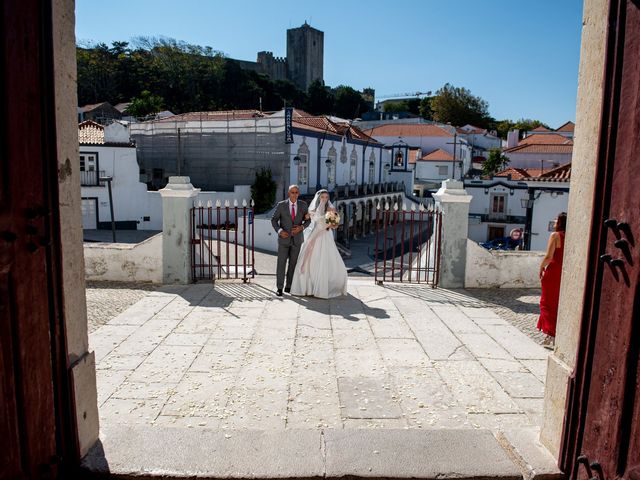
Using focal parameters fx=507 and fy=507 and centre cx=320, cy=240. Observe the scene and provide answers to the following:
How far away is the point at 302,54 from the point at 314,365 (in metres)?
94.6

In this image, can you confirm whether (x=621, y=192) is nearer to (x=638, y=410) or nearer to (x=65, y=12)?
(x=638, y=410)

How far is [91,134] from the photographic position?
27.6m

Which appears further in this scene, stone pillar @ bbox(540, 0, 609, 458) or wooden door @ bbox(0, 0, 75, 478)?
stone pillar @ bbox(540, 0, 609, 458)

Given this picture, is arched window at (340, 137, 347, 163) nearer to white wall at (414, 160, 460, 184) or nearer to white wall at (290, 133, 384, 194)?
white wall at (290, 133, 384, 194)

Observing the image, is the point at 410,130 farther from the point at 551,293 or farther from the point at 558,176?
the point at 551,293

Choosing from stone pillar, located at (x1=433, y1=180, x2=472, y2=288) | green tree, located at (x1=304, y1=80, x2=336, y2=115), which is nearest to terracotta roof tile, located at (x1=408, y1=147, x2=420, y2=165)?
green tree, located at (x1=304, y1=80, x2=336, y2=115)

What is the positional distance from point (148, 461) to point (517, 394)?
9.77ft

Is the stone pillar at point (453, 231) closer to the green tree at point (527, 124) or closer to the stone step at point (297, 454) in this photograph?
the stone step at point (297, 454)

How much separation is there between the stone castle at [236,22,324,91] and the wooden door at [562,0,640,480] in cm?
9334

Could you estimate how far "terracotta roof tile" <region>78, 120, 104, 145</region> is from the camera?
26.4 metres

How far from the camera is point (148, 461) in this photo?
99.2 inches

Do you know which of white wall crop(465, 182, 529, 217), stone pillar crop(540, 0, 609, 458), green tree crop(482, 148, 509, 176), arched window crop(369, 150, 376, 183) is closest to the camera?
stone pillar crop(540, 0, 609, 458)

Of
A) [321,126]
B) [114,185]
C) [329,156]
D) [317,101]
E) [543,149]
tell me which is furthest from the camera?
[317,101]

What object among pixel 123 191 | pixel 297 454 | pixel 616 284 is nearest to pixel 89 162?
pixel 123 191
